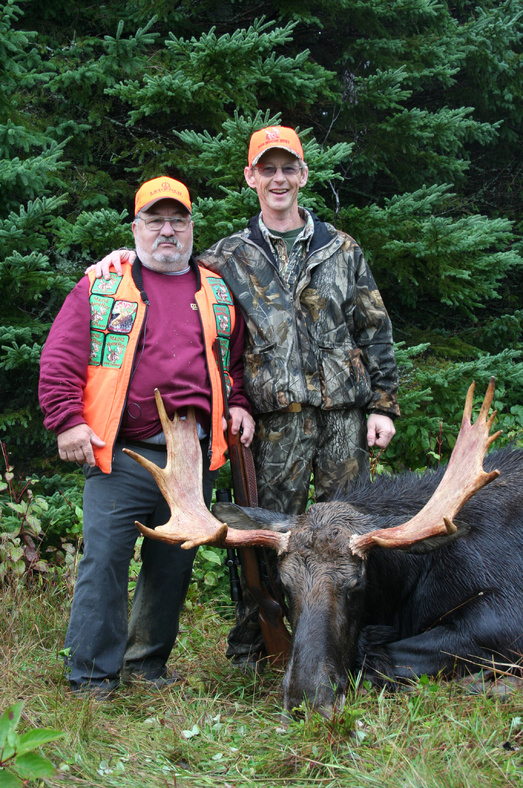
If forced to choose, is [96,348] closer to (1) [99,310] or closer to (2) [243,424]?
(1) [99,310]

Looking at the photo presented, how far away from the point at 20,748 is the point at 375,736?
1.41m

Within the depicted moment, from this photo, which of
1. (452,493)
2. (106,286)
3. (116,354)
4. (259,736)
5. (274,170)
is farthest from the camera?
(274,170)

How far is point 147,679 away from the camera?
13.2ft

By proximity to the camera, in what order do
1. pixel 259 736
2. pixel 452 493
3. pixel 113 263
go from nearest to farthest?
pixel 259 736 < pixel 452 493 < pixel 113 263

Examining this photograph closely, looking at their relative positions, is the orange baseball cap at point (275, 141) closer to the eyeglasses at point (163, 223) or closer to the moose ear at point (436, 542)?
the eyeglasses at point (163, 223)

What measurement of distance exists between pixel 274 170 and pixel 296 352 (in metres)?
1.15

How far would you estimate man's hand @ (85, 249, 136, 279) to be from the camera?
3997 millimetres

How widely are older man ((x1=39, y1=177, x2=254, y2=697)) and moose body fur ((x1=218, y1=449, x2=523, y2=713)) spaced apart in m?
0.56

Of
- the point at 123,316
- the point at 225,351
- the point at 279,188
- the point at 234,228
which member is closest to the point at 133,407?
the point at 123,316

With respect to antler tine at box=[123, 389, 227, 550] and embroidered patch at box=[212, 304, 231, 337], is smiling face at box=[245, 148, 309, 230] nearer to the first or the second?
embroidered patch at box=[212, 304, 231, 337]

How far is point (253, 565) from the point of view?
413cm

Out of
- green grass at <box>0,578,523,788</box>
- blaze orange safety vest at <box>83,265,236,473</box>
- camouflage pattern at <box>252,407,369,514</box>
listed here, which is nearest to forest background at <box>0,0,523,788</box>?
green grass at <box>0,578,523,788</box>

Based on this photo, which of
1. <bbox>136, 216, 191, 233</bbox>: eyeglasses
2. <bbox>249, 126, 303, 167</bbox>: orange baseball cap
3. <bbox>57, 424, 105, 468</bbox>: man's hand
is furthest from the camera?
<bbox>249, 126, 303, 167</bbox>: orange baseball cap

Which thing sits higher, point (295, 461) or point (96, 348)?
point (96, 348)
